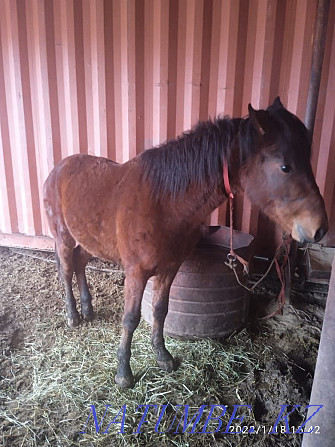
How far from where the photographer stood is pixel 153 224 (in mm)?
2102

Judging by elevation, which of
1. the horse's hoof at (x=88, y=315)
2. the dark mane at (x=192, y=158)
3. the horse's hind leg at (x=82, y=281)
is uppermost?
the dark mane at (x=192, y=158)

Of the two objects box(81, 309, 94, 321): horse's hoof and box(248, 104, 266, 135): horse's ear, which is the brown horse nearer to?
box(248, 104, 266, 135): horse's ear

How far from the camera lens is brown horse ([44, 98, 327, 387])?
1773 millimetres

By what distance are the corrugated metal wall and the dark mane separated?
59.1 inches

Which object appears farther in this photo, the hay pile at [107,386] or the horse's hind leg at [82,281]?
the horse's hind leg at [82,281]

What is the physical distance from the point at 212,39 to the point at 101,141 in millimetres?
1558

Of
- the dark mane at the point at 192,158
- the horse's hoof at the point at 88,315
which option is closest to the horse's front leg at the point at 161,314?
the dark mane at the point at 192,158

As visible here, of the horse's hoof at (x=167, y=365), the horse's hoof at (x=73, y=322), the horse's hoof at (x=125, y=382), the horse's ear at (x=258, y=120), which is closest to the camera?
the horse's ear at (x=258, y=120)

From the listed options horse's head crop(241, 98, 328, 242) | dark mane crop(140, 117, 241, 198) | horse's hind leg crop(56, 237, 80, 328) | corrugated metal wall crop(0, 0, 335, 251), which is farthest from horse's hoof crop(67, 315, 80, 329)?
horse's head crop(241, 98, 328, 242)

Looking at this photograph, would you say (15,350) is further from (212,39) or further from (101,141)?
(212,39)

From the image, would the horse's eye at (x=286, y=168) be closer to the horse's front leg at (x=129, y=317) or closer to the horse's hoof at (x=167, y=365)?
the horse's front leg at (x=129, y=317)

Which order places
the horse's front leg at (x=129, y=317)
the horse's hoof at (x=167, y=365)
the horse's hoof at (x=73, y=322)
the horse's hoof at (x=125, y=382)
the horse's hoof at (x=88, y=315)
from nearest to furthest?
the horse's front leg at (x=129, y=317), the horse's hoof at (x=125, y=382), the horse's hoof at (x=167, y=365), the horse's hoof at (x=73, y=322), the horse's hoof at (x=88, y=315)

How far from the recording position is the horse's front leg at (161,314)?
7.61ft

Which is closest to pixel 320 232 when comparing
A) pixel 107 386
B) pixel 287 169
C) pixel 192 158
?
pixel 287 169
